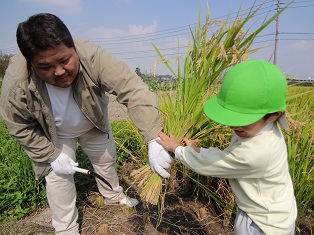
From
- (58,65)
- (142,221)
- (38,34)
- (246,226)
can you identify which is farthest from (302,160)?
(38,34)

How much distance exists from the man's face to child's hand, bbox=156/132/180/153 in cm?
63

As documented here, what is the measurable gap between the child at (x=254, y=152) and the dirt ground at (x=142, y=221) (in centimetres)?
78

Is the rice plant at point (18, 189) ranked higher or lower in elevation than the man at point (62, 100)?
lower

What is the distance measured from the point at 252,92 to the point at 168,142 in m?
0.64

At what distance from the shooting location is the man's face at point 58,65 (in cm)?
144

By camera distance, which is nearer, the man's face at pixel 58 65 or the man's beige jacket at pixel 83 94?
the man's face at pixel 58 65

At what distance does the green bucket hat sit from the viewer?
1108 millimetres

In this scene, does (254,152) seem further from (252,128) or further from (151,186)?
(151,186)

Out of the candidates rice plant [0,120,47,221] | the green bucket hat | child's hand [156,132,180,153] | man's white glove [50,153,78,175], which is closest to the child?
the green bucket hat

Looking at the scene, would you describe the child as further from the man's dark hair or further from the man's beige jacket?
the man's dark hair

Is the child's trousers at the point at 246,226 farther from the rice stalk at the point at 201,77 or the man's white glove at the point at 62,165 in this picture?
the man's white glove at the point at 62,165

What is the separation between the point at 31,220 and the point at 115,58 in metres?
1.53

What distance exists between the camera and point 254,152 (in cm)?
121

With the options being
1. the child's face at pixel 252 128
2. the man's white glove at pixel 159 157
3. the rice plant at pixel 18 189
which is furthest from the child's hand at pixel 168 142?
the rice plant at pixel 18 189
